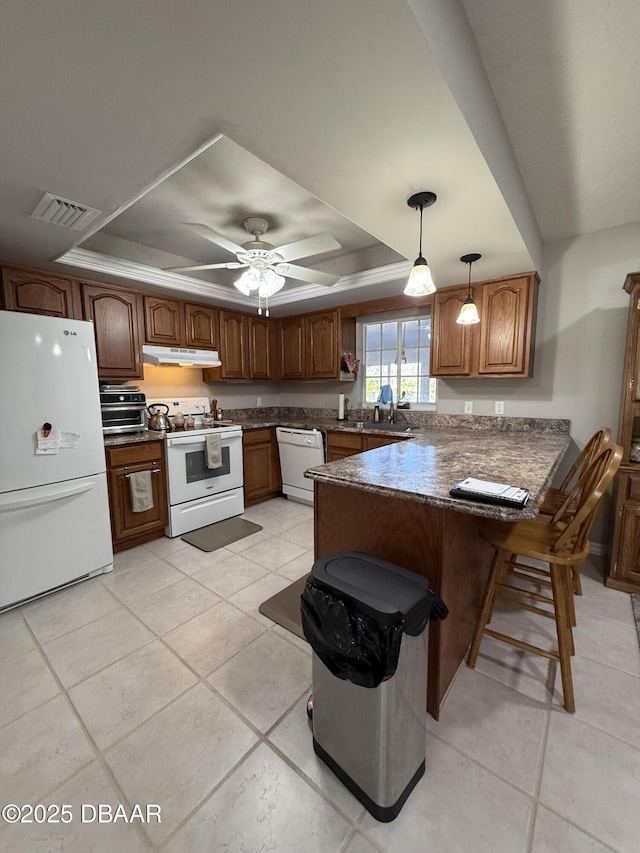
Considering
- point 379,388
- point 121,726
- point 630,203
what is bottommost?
point 121,726

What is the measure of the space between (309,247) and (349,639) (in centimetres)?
206

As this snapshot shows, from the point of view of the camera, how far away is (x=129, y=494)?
9.23 feet

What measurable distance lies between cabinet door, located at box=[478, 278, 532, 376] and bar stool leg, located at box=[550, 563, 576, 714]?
1.76 meters

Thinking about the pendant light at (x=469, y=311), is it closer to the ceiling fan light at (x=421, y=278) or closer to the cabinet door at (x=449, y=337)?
the cabinet door at (x=449, y=337)

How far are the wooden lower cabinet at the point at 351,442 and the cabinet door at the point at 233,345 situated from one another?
4.39ft

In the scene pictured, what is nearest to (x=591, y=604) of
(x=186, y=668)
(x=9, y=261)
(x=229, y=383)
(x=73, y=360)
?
(x=186, y=668)

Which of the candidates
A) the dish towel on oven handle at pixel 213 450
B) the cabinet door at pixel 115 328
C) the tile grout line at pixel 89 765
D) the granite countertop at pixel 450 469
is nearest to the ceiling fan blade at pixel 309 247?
the granite countertop at pixel 450 469

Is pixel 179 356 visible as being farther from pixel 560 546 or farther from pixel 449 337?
pixel 560 546

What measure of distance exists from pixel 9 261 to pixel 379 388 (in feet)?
11.3

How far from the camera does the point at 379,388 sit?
4145 millimetres

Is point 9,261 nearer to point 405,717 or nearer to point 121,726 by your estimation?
point 121,726

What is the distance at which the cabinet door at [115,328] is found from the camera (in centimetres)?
286

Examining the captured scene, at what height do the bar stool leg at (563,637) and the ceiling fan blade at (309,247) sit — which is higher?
the ceiling fan blade at (309,247)

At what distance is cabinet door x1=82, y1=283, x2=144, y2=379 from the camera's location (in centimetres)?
286
